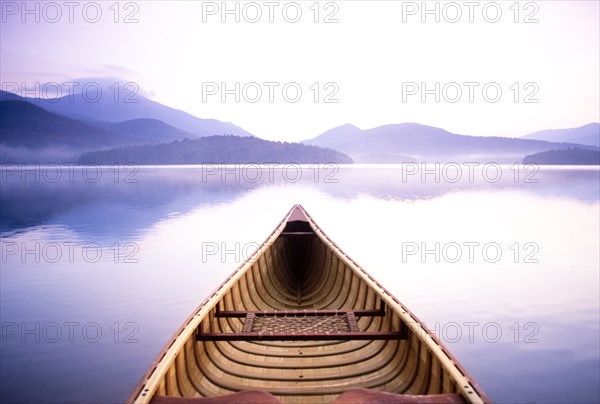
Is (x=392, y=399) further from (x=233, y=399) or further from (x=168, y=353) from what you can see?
(x=168, y=353)

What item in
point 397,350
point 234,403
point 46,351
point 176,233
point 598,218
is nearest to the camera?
point 234,403

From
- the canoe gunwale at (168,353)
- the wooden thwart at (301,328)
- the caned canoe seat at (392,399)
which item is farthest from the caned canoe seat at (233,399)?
the wooden thwart at (301,328)

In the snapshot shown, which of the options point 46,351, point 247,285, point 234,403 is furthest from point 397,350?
point 46,351

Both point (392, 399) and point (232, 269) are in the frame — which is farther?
point (232, 269)

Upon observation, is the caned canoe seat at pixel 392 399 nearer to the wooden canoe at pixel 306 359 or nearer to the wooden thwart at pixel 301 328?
the wooden canoe at pixel 306 359

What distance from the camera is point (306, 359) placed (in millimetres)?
6078

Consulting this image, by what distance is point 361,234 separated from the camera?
2714cm

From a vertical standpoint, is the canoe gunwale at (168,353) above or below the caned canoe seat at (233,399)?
above

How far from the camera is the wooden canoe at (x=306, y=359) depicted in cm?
374

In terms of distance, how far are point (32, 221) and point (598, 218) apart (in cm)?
4287

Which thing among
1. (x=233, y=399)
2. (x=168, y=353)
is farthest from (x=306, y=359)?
(x=233, y=399)

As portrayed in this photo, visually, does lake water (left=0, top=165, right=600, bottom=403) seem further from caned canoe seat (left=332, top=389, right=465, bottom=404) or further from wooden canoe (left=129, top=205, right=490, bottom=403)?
caned canoe seat (left=332, top=389, right=465, bottom=404)

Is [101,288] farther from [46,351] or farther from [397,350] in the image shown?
[397,350]

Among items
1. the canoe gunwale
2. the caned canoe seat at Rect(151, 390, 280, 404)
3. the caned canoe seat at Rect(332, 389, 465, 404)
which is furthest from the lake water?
the caned canoe seat at Rect(332, 389, 465, 404)
